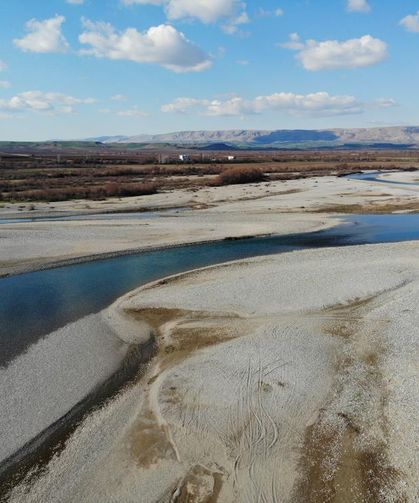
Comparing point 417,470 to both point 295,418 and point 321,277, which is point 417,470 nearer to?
point 295,418

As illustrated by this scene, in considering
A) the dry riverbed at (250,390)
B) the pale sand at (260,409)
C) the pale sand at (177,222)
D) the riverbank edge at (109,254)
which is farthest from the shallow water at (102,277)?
the pale sand at (260,409)

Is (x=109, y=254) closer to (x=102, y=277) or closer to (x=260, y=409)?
(x=102, y=277)

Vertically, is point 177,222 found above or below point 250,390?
above

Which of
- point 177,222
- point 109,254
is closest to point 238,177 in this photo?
point 177,222

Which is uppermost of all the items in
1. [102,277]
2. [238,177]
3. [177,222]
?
[238,177]

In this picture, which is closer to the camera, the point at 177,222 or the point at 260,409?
the point at 260,409

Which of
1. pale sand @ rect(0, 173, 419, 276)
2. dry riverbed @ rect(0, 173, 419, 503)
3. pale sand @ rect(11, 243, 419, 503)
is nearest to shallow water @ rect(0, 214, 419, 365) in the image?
dry riverbed @ rect(0, 173, 419, 503)

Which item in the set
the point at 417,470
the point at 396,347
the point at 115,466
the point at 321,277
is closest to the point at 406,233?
the point at 321,277
